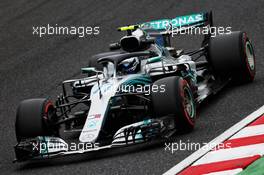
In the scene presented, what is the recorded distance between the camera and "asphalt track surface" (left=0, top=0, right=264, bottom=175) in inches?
367

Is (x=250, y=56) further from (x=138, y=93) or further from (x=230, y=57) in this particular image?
(x=138, y=93)

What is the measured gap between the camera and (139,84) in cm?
1055

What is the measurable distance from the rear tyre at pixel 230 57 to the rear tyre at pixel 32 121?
2.63 metres

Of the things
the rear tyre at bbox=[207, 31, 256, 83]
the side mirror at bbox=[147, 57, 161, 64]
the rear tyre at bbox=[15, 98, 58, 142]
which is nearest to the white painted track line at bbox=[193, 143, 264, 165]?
the rear tyre at bbox=[15, 98, 58, 142]

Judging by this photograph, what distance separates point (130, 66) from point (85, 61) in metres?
4.88

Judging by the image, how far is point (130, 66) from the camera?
10.9 m

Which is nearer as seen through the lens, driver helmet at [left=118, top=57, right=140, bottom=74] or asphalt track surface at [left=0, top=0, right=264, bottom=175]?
asphalt track surface at [left=0, top=0, right=264, bottom=175]

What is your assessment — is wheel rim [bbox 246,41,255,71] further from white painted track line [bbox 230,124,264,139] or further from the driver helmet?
white painted track line [bbox 230,124,264,139]

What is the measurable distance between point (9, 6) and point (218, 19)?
5753 millimetres

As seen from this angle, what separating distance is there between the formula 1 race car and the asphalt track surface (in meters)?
0.18

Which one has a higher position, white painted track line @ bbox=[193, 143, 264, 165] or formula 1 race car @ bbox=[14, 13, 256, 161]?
formula 1 race car @ bbox=[14, 13, 256, 161]

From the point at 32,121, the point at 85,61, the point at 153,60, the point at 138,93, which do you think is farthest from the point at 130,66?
the point at 85,61


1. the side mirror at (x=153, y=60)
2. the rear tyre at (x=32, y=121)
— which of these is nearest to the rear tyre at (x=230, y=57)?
the side mirror at (x=153, y=60)

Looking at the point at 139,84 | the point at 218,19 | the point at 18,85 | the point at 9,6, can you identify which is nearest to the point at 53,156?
the point at 139,84
